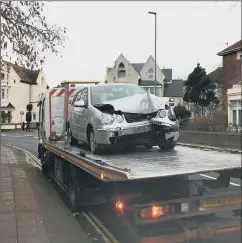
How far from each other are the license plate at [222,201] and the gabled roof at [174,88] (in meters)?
2.23

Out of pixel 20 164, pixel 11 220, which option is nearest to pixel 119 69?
pixel 11 220

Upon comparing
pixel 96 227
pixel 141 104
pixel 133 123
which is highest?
pixel 141 104

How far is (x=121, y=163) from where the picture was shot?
4.59m

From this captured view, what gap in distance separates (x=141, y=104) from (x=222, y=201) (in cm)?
234

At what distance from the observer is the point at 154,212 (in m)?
3.65

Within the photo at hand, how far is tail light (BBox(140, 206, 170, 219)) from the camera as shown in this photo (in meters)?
3.61

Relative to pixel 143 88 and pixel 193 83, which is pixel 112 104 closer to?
pixel 143 88

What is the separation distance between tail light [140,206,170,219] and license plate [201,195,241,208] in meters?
0.35

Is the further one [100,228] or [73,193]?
[73,193]

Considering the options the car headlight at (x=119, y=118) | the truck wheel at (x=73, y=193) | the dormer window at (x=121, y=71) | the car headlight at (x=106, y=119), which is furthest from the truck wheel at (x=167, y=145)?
the dormer window at (x=121, y=71)

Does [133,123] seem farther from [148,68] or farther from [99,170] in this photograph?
[148,68]

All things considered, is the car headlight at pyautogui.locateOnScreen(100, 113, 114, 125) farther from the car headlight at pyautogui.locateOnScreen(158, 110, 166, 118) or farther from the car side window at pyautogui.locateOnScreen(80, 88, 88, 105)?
the car side window at pyautogui.locateOnScreen(80, 88, 88, 105)

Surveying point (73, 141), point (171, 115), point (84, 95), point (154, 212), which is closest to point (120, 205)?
→ point (154, 212)

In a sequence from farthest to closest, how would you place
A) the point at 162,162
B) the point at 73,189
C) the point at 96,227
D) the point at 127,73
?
the point at 127,73 → the point at 73,189 → the point at 96,227 → the point at 162,162
